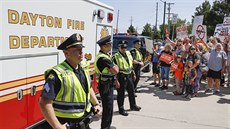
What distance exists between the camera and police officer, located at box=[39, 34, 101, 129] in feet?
7.73

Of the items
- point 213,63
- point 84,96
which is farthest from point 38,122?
point 213,63

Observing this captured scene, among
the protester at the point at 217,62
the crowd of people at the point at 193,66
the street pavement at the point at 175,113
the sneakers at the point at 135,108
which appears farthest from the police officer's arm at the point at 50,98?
the protester at the point at 217,62

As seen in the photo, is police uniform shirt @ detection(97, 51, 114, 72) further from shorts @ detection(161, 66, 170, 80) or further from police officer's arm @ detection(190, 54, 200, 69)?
shorts @ detection(161, 66, 170, 80)

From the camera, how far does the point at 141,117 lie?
19.9ft

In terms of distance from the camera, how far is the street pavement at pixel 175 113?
5617 mm

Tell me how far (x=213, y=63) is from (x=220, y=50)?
18.7 inches

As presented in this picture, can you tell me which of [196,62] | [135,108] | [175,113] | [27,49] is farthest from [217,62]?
[27,49]

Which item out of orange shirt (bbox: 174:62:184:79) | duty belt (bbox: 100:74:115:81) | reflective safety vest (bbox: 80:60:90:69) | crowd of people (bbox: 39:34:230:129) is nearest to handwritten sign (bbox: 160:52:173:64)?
crowd of people (bbox: 39:34:230:129)

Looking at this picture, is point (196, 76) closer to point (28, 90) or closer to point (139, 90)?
point (139, 90)

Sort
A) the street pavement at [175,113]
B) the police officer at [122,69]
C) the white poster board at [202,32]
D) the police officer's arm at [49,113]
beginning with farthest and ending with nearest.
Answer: the white poster board at [202,32] → the police officer at [122,69] → the street pavement at [175,113] → the police officer's arm at [49,113]

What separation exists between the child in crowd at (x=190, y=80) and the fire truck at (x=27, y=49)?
4.47 meters

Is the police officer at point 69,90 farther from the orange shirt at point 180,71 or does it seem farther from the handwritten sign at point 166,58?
the handwritten sign at point 166,58

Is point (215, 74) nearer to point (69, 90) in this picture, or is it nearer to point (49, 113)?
point (69, 90)

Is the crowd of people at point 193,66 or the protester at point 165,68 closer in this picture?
the crowd of people at point 193,66
